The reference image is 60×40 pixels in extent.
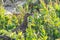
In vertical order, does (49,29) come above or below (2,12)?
below

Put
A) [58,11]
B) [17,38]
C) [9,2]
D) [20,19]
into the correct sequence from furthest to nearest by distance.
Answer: [9,2] < [58,11] < [20,19] < [17,38]

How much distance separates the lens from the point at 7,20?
3.22m

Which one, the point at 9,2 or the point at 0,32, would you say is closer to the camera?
the point at 0,32

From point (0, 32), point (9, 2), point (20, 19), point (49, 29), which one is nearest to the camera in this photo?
point (0, 32)

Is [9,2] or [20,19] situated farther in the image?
[9,2]

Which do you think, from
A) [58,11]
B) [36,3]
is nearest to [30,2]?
[36,3]

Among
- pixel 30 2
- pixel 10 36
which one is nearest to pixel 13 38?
pixel 10 36

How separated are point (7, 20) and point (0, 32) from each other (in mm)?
473

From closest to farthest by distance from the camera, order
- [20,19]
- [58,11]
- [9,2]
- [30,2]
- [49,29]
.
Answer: [49,29] < [20,19] < [58,11] < [30,2] < [9,2]

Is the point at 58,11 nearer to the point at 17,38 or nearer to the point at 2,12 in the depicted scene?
the point at 2,12

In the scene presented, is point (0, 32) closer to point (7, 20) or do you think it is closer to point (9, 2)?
point (7, 20)

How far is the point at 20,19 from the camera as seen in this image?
10.4 ft

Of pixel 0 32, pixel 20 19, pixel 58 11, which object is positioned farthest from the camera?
pixel 58 11

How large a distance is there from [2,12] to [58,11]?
2.81 feet
